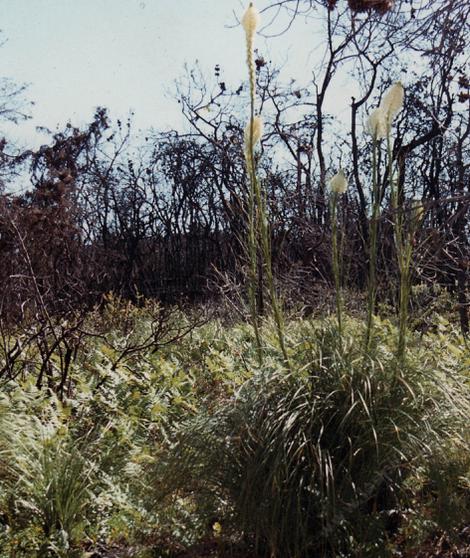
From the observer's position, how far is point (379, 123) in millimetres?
2922

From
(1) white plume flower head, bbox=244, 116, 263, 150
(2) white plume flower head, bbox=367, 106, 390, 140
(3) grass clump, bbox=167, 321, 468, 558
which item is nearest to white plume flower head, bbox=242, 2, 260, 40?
(1) white plume flower head, bbox=244, 116, 263, 150

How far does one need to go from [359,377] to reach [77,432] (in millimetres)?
1736

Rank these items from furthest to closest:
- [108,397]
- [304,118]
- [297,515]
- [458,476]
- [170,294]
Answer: [170,294] < [304,118] < [108,397] < [458,476] < [297,515]

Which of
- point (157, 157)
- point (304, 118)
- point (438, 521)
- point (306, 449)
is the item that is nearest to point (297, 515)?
point (306, 449)

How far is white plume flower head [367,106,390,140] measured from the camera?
2.90 metres

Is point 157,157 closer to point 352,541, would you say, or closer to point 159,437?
point 159,437

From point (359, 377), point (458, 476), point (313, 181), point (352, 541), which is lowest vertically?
point (352, 541)

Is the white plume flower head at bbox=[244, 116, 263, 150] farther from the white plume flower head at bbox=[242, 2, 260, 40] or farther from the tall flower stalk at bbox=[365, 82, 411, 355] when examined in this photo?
the tall flower stalk at bbox=[365, 82, 411, 355]

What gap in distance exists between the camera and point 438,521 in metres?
2.61

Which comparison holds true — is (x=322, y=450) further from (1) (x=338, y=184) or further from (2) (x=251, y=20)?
(2) (x=251, y=20)

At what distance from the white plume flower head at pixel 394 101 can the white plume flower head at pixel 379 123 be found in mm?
33

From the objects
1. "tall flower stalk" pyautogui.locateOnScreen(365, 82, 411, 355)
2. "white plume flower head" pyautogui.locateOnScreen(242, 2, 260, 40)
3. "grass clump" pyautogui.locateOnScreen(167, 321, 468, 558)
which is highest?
"white plume flower head" pyautogui.locateOnScreen(242, 2, 260, 40)

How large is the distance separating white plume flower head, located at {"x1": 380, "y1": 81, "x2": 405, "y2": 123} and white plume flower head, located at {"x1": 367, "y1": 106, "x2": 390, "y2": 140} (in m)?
0.03

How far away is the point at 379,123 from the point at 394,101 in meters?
0.13
